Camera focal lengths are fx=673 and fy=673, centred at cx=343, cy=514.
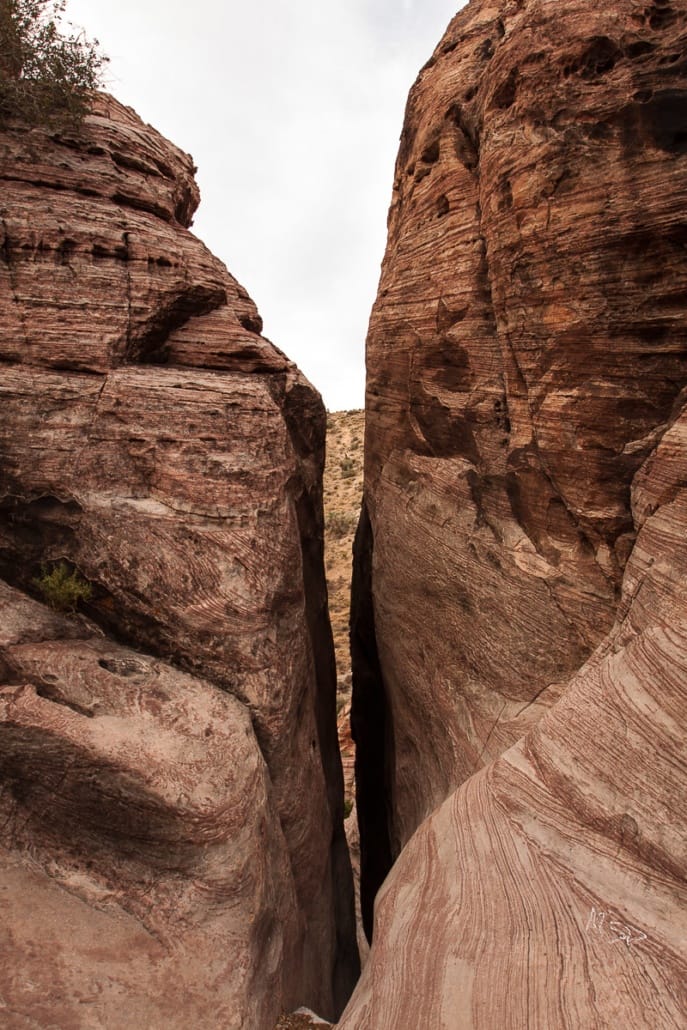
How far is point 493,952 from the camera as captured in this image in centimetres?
412

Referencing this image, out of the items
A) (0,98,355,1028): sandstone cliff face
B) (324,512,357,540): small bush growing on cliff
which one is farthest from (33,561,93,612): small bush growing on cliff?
(324,512,357,540): small bush growing on cliff

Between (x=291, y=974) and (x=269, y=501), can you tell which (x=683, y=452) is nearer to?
(x=269, y=501)

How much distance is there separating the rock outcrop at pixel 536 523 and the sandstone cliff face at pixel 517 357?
0.03 metres

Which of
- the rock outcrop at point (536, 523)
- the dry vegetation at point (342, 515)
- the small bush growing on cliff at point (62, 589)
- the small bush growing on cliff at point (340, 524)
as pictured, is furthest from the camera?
the small bush growing on cliff at point (340, 524)

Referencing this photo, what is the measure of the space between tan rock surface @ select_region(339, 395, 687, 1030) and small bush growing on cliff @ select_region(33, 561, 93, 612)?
378 cm

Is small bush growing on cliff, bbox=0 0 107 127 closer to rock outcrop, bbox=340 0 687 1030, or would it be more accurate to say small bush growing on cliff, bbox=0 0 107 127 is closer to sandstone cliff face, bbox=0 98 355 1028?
sandstone cliff face, bbox=0 98 355 1028

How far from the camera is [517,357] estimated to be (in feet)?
22.3

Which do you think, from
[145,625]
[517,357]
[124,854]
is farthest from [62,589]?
[517,357]

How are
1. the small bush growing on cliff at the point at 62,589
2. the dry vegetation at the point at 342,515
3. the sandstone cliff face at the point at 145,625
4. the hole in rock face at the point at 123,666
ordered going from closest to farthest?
the sandstone cliff face at the point at 145,625 < the hole in rock face at the point at 123,666 < the small bush growing on cliff at the point at 62,589 < the dry vegetation at the point at 342,515

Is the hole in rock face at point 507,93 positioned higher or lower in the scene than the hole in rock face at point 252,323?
higher

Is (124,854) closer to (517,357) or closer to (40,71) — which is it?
(517,357)

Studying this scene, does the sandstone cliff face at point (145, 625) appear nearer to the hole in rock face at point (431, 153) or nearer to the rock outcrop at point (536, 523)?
the rock outcrop at point (536, 523)

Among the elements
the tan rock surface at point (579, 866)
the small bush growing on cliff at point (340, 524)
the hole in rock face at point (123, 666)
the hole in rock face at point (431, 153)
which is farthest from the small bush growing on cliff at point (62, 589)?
the small bush growing on cliff at point (340, 524)

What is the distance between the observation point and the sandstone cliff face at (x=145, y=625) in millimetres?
5129
